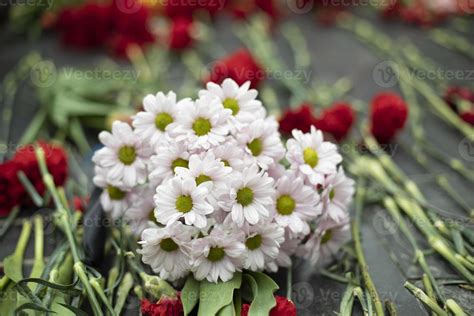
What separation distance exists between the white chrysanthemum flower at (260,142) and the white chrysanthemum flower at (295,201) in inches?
1.4

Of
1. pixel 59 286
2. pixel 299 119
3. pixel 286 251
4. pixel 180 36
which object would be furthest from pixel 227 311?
pixel 180 36

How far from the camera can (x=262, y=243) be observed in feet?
2.81

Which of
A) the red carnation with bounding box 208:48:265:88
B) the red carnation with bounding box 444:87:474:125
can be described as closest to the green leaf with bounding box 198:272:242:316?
the red carnation with bounding box 208:48:265:88

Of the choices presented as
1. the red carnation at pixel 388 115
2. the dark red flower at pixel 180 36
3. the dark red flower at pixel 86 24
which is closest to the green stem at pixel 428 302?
the red carnation at pixel 388 115

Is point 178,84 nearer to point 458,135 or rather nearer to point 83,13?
point 83,13

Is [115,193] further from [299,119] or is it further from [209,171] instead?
[299,119]

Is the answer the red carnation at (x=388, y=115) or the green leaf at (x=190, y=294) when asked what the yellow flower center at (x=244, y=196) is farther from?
the red carnation at (x=388, y=115)

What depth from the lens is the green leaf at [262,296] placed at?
0.81m

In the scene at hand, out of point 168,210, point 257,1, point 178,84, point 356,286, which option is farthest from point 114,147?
point 257,1

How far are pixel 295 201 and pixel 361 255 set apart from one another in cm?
18

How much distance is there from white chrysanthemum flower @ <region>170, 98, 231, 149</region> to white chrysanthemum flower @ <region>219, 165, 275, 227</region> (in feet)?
0.23

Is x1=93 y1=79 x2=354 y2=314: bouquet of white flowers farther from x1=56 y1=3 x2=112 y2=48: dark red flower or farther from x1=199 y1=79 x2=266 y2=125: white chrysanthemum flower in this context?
x1=56 y1=3 x2=112 y2=48: dark red flower

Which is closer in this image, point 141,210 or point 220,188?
point 220,188

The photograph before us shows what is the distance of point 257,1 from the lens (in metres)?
1.76
